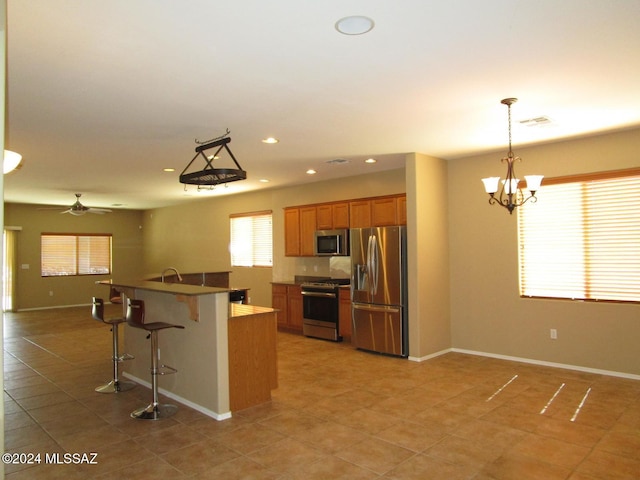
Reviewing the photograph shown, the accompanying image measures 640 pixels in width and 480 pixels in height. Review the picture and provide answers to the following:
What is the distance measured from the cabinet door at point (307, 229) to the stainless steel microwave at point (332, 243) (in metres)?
0.35

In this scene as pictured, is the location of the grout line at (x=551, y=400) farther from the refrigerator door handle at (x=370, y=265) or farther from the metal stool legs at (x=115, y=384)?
the metal stool legs at (x=115, y=384)

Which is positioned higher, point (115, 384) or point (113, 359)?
point (113, 359)

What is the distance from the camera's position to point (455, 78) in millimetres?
3227

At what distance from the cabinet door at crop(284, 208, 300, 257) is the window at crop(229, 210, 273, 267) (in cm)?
68

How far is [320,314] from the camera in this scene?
7176mm

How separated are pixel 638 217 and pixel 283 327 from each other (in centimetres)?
546

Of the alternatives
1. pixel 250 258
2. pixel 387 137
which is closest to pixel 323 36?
pixel 387 137

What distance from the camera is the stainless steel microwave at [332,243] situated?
23.6 feet

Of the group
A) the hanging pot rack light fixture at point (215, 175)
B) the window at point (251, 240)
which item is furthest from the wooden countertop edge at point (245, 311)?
the window at point (251, 240)

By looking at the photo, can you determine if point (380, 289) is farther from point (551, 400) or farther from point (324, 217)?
point (551, 400)

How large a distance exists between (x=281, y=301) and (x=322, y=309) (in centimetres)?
113

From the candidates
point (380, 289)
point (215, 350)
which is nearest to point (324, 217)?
point (380, 289)

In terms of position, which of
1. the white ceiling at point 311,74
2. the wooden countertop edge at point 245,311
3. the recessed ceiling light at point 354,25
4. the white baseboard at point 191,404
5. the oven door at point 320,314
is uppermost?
the white ceiling at point 311,74

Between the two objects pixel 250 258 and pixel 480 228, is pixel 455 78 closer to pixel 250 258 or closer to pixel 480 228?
pixel 480 228
